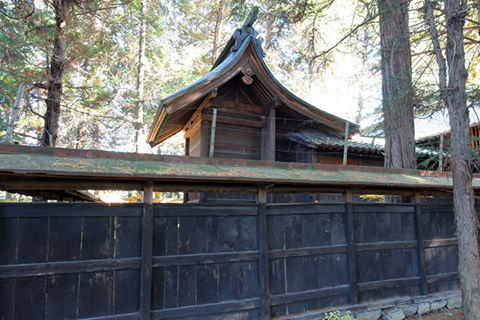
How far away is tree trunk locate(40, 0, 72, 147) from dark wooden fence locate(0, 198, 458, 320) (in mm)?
5938

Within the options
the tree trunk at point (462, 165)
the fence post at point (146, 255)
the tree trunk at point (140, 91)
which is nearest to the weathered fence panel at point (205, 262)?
the fence post at point (146, 255)

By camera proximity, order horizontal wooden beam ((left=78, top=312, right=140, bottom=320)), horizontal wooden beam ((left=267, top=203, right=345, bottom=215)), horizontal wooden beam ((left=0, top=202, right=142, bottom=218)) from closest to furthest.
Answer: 1. horizontal wooden beam ((left=0, top=202, right=142, bottom=218))
2. horizontal wooden beam ((left=78, top=312, right=140, bottom=320))
3. horizontal wooden beam ((left=267, top=203, right=345, bottom=215))

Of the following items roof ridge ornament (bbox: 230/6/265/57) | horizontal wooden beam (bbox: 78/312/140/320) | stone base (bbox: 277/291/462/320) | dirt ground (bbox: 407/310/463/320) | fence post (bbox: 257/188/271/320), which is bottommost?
dirt ground (bbox: 407/310/463/320)

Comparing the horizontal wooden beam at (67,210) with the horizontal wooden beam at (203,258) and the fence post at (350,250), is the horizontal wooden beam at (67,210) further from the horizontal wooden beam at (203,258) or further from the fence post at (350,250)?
the fence post at (350,250)

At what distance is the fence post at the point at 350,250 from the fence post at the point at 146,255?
3.66m

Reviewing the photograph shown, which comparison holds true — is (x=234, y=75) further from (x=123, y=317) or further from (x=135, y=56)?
(x=135, y=56)

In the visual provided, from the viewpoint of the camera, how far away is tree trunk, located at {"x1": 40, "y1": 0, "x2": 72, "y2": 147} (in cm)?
935

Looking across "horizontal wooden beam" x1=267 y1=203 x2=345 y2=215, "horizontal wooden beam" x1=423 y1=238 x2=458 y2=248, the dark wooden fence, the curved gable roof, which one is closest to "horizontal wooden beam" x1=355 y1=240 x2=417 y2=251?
the dark wooden fence

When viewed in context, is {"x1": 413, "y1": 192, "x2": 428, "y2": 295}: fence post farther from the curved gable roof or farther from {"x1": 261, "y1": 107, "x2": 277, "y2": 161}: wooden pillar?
{"x1": 261, "y1": 107, "x2": 277, "y2": 161}: wooden pillar

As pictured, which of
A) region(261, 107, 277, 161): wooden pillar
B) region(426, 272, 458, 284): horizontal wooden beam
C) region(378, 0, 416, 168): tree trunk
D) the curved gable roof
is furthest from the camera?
region(261, 107, 277, 161): wooden pillar

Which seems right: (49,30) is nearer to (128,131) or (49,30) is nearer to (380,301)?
(380,301)

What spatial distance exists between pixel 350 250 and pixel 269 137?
3.85 m

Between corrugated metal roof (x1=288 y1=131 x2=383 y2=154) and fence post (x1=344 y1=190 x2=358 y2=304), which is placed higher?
corrugated metal roof (x1=288 y1=131 x2=383 y2=154)

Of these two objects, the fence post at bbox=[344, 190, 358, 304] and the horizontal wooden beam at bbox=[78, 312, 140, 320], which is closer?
the horizontal wooden beam at bbox=[78, 312, 140, 320]
